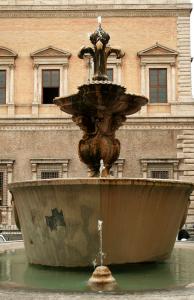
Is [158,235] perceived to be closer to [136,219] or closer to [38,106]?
[136,219]

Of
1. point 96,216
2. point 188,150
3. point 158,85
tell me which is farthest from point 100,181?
point 158,85

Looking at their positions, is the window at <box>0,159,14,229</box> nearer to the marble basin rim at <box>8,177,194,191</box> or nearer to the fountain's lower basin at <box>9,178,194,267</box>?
the fountain's lower basin at <box>9,178,194,267</box>

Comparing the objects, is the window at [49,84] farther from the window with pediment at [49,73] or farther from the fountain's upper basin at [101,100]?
the fountain's upper basin at [101,100]

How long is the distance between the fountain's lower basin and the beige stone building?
60.7 ft

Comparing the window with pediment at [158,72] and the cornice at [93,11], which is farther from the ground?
the cornice at [93,11]

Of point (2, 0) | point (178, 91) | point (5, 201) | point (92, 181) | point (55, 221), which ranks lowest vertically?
point (5, 201)

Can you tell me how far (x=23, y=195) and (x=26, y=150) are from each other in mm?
18898

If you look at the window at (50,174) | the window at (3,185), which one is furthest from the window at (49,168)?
the window at (3,185)

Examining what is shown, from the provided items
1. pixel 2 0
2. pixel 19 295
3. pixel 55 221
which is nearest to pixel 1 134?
pixel 2 0

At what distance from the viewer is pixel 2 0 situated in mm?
26703

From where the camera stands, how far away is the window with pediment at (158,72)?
26.1 meters

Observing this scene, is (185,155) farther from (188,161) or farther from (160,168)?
(160,168)

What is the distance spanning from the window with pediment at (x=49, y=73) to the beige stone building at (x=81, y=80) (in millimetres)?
47

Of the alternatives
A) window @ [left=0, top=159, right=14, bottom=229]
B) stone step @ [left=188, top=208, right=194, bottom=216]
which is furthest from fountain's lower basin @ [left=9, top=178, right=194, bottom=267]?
stone step @ [left=188, top=208, right=194, bottom=216]
